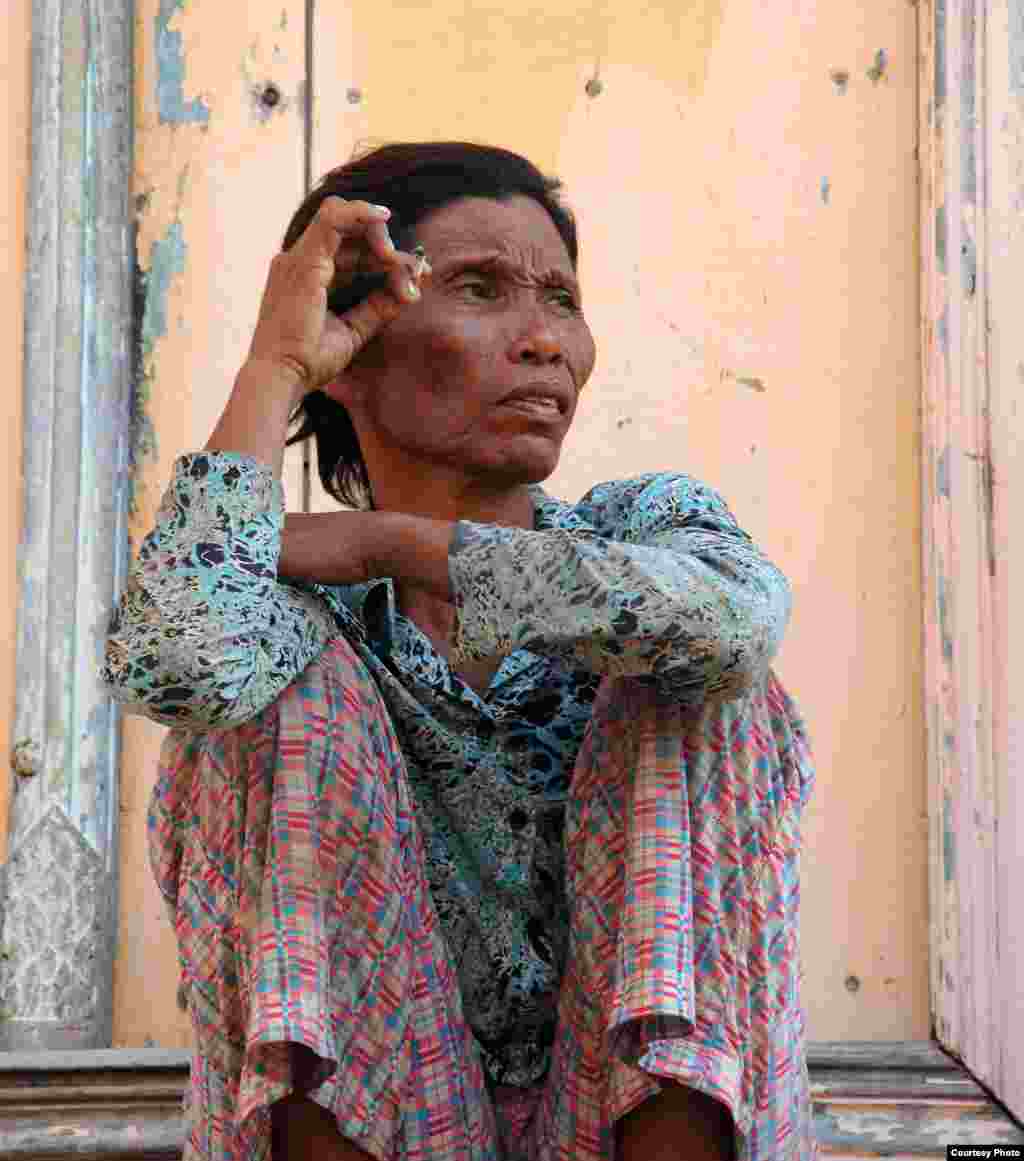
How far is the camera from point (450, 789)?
2.31 meters

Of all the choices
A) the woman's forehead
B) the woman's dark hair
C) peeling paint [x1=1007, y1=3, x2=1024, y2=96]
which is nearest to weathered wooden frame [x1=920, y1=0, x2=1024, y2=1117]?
peeling paint [x1=1007, y1=3, x2=1024, y2=96]

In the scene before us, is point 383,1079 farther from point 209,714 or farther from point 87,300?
point 87,300

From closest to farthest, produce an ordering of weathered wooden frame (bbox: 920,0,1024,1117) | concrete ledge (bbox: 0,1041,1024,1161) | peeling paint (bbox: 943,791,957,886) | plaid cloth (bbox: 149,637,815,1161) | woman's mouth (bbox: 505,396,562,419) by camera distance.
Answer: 1. plaid cloth (bbox: 149,637,815,1161)
2. woman's mouth (bbox: 505,396,562,419)
3. concrete ledge (bbox: 0,1041,1024,1161)
4. weathered wooden frame (bbox: 920,0,1024,1117)
5. peeling paint (bbox: 943,791,957,886)

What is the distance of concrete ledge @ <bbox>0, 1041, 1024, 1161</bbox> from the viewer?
2.85m

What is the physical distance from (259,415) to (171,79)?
1475mm

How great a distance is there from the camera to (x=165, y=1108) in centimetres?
292

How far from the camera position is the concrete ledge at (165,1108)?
2846 millimetres

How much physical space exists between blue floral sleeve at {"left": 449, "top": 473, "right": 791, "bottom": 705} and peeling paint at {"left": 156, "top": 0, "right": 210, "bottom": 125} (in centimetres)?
162

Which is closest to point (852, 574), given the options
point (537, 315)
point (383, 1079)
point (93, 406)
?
point (537, 315)

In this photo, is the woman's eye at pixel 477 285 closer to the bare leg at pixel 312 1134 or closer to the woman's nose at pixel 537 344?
the woman's nose at pixel 537 344

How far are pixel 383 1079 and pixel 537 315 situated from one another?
3.25ft

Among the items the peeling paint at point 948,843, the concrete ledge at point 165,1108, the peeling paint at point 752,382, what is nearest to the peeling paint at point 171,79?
the peeling paint at point 752,382

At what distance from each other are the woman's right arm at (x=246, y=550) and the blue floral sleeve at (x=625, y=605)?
8.0 inches

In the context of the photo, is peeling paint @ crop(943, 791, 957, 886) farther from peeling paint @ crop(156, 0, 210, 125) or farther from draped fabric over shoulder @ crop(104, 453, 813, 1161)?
peeling paint @ crop(156, 0, 210, 125)
